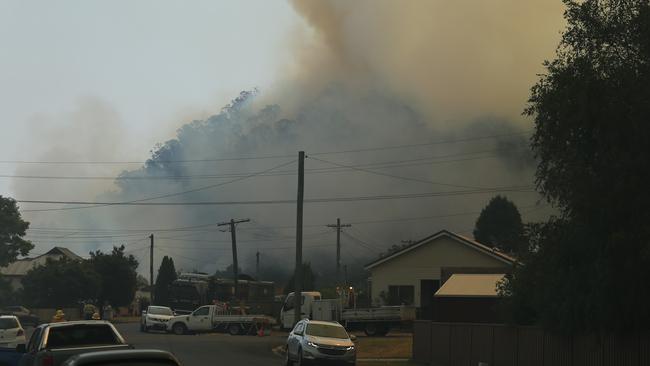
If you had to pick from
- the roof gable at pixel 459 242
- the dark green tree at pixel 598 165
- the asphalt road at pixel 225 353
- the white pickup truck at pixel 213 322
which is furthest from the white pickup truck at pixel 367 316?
the dark green tree at pixel 598 165

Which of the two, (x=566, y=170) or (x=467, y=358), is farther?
(x=467, y=358)

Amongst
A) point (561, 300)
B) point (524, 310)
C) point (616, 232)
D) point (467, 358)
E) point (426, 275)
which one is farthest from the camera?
point (426, 275)

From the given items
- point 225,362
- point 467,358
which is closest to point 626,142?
point 467,358

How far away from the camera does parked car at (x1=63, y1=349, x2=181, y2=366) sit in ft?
28.0

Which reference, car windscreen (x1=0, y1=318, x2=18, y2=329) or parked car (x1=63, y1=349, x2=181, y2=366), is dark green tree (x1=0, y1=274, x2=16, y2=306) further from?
parked car (x1=63, y1=349, x2=181, y2=366)

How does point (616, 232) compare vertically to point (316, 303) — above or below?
above

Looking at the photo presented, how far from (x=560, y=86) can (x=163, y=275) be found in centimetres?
8097

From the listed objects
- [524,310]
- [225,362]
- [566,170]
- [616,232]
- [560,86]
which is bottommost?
[225,362]

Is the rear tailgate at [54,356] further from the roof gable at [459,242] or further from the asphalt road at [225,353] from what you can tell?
the roof gable at [459,242]

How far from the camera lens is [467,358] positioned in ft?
95.3

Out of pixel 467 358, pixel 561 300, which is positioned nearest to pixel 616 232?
pixel 561 300

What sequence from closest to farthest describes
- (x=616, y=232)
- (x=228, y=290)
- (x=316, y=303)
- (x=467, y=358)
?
(x=616, y=232) < (x=467, y=358) < (x=316, y=303) < (x=228, y=290)

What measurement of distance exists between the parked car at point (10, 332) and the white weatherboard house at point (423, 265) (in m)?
34.6

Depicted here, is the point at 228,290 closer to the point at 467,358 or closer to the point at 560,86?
the point at 467,358
